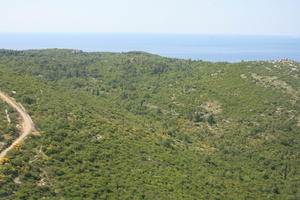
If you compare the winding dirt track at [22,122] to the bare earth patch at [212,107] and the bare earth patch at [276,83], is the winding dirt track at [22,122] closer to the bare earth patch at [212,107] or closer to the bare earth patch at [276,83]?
the bare earth patch at [212,107]

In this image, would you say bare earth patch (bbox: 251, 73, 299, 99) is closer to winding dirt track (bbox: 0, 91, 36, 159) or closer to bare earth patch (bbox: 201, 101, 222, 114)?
bare earth patch (bbox: 201, 101, 222, 114)

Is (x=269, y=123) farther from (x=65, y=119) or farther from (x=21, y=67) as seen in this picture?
(x=21, y=67)

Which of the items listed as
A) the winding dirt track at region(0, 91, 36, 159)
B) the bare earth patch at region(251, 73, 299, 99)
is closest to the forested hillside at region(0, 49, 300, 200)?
the bare earth patch at region(251, 73, 299, 99)

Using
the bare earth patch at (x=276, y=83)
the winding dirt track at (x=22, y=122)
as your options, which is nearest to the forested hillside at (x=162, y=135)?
the bare earth patch at (x=276, y=83)

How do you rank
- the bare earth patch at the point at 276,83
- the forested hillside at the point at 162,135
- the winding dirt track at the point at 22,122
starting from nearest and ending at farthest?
the forested hillside at the point at 162,135 → the winding dirt track at the point at 22,122 → the bare earth patch at the point at 276,83

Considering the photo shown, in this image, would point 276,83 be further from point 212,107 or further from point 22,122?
point 22,122
